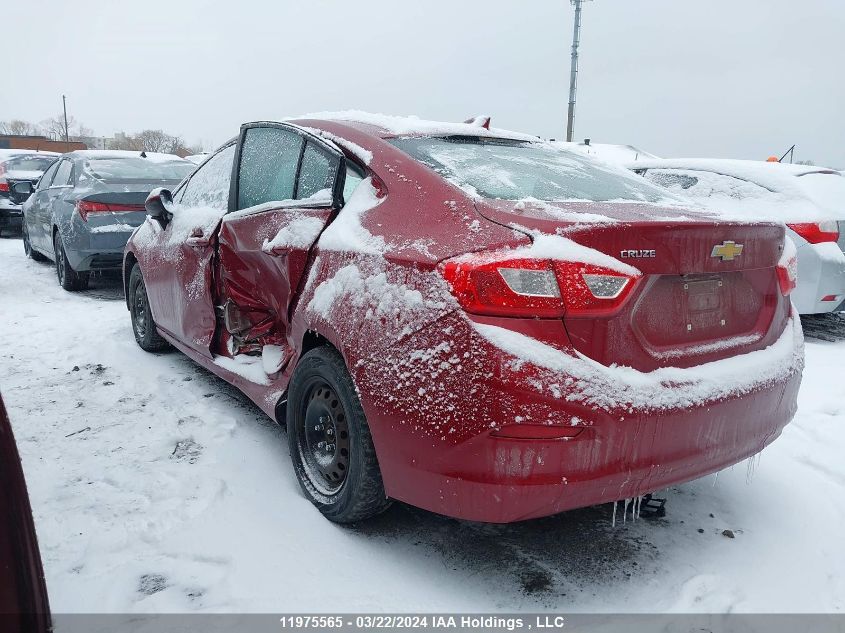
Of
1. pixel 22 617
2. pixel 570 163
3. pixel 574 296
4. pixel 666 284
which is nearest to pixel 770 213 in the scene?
pixel 570 163

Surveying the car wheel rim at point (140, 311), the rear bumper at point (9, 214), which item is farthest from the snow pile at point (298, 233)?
the rear bumper at point (9, 214)

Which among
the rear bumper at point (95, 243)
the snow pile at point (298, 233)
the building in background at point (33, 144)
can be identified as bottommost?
the building in background at point (33, 144)

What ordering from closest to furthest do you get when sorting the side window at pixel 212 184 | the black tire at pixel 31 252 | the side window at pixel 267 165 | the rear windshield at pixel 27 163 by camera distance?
1. the side window at pixel 267 165
2. the side window at pixel 212 184
3. the black tire at pixel 31 252
4. the rear windshield at pixel 27 163

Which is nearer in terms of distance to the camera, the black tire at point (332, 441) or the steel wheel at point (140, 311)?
the black tire at point (332, 441)

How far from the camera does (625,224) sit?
6.14ft

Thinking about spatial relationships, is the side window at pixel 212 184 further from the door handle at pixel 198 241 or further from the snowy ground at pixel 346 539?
the snowy ground at pixel 346 539

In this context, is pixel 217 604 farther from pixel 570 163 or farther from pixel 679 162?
pixel 679 162

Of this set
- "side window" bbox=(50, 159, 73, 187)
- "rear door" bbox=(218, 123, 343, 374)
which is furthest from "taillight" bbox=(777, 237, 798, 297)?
"side window" bbox=(50, 159, 73, 187)

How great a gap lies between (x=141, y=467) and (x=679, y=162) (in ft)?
18.0

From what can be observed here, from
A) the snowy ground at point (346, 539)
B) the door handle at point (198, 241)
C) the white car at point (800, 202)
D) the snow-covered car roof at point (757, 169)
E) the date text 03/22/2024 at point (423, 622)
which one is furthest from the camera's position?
the snow-covered car roof at point (757, 169)

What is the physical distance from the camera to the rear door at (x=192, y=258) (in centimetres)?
339

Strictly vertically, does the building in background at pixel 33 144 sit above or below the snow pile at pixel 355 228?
below

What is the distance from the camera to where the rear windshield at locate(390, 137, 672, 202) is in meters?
2.29

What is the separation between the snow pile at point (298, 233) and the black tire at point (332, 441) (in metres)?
0.44
